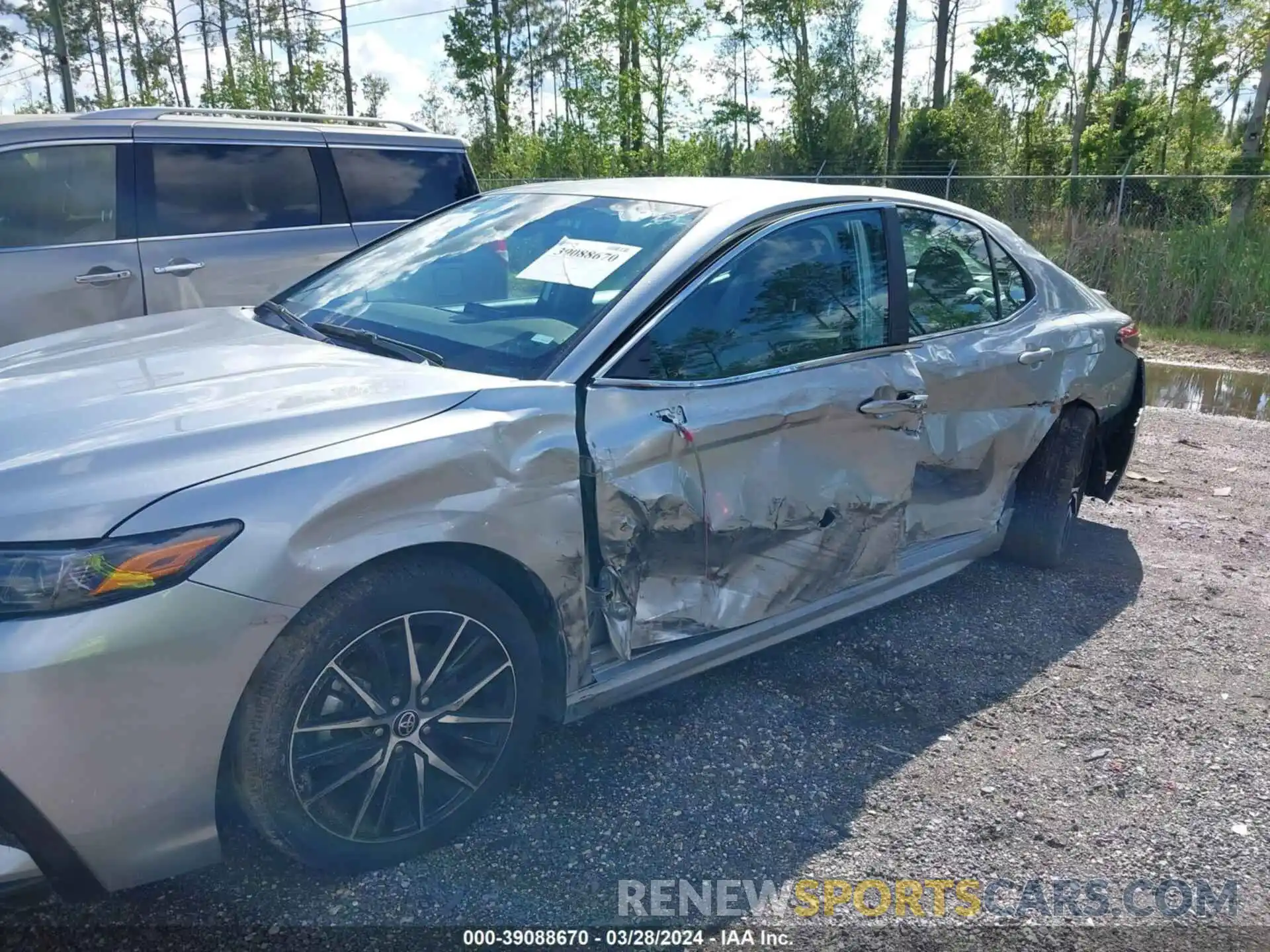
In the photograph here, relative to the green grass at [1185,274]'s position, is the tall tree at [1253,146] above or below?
above

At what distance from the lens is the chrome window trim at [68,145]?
514 centimetres

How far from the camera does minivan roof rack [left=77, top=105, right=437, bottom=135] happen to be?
18.7ft

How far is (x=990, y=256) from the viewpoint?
4277 mm

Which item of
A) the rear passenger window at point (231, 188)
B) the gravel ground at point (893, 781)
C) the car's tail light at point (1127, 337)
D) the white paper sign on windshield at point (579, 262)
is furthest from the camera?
the rear passenger window at point (231, 188)

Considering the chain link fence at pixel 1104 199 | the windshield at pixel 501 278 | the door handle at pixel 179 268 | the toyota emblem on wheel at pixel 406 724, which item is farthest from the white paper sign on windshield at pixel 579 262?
the chain link fence at pixel 1104 199

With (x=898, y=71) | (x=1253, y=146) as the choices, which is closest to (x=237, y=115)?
(x=1253, y=146)

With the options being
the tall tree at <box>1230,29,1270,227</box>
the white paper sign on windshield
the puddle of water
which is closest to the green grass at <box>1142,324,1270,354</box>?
the puddle of water

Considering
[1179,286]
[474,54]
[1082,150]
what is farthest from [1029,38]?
[1179,286]

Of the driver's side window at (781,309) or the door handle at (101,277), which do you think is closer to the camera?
the driver's side window at (781,309)

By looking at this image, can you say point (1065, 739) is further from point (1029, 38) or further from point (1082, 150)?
point (1029, 38)

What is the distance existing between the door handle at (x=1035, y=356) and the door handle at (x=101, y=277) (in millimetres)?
4586

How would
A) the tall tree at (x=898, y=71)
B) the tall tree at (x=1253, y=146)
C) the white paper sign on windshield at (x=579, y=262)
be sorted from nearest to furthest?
the white paper sign on windshield at (x=579, y=262), the tall tree at (x=1253, y=146), the tall tree at (x=898, y=71)

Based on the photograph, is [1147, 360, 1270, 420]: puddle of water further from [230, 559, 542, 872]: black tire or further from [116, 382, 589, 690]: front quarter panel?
[230, 559, 542, 872]: black tire

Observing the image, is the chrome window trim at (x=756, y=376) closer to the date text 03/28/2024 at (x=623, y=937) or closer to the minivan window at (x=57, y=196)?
the date text 03/28/2024 at (x=623, y=937)
